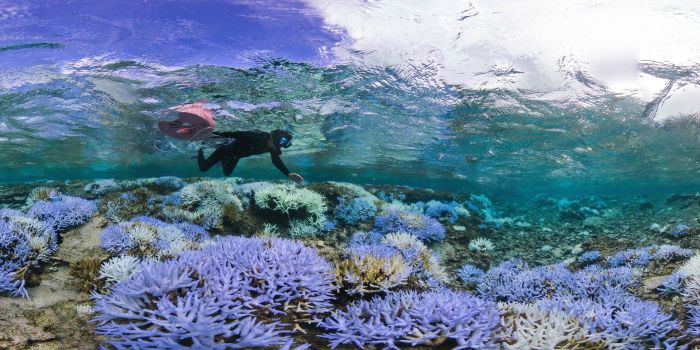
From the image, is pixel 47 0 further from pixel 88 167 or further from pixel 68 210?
pixel 88 167

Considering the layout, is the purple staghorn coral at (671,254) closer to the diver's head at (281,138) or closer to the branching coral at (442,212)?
the branching coral at (442,212)

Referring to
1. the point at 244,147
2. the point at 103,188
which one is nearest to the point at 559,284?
the point at 244,147

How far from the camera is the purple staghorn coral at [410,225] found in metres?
9.72

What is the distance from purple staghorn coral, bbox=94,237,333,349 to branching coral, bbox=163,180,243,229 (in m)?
6.11

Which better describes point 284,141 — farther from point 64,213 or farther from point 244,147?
point 64,213

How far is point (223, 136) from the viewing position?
9094mm

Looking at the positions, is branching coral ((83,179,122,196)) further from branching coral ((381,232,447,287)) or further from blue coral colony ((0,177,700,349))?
branching coral ((381,232,447,287))

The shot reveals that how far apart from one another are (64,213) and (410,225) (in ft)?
25.3

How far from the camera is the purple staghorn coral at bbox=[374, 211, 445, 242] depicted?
9719 millimetres

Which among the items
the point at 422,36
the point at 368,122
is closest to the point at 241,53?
the point at 422,36

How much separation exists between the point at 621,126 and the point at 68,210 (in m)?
19.4

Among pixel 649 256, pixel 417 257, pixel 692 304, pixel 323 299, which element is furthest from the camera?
pixel 649 256

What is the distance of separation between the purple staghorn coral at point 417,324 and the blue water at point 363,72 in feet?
22.7

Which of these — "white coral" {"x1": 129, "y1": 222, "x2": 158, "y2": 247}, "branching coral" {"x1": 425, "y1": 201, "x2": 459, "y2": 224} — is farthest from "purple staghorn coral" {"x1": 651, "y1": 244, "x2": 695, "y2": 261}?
"white coral" {"x1": 129, "y1": 222, "x2": 158, "y2": 247}
